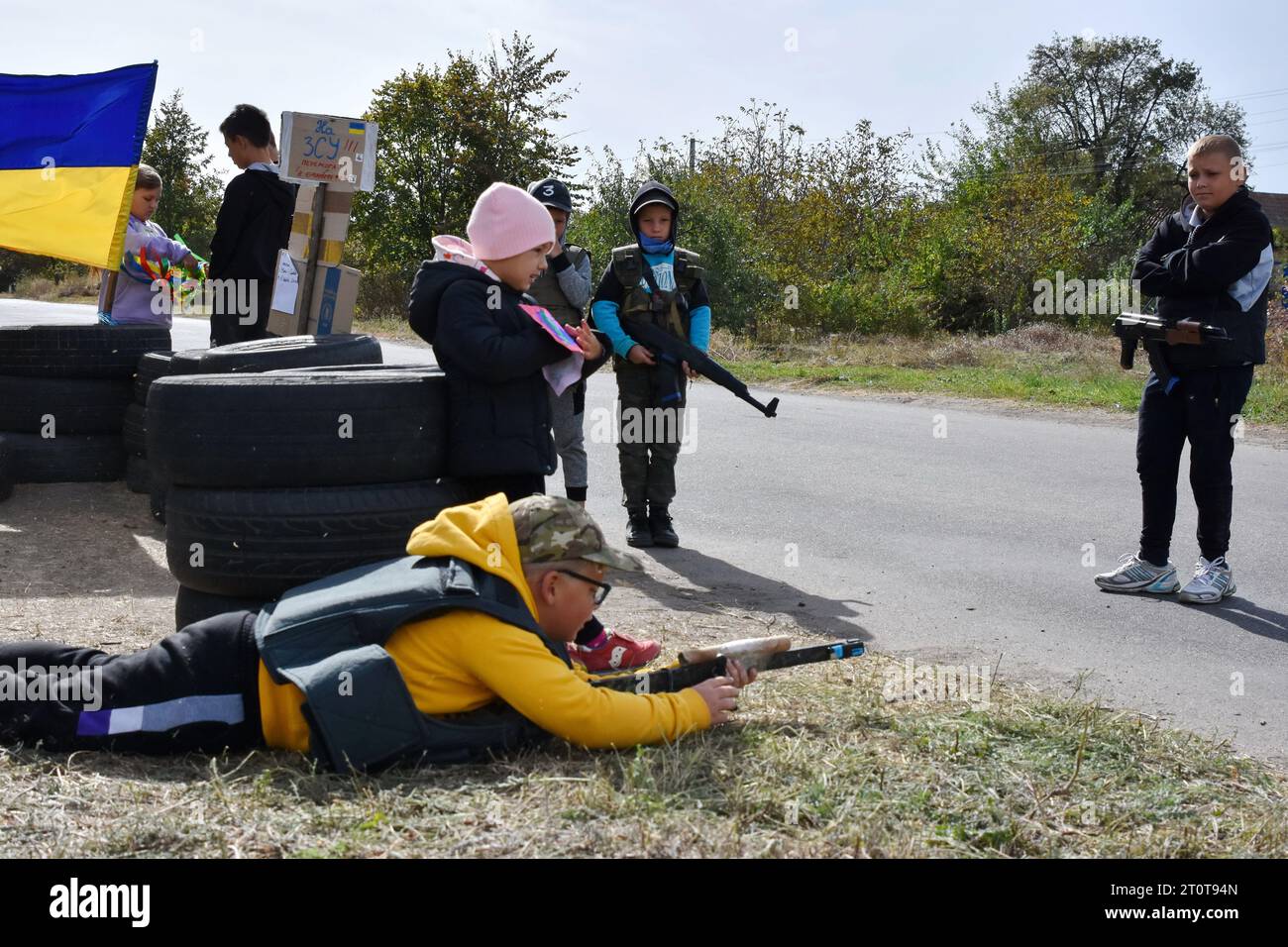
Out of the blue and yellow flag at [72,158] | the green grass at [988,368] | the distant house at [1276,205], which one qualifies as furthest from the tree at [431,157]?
the distant house at [1276,205]

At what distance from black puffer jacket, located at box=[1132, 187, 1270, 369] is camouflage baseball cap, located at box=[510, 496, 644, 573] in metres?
3.70

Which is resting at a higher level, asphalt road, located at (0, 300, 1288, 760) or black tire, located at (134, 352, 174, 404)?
black tire, located at (134, 352, 174, 404)

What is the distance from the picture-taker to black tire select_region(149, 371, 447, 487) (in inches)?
191

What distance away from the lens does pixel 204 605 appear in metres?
4.95

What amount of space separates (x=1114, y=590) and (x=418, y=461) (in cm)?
349

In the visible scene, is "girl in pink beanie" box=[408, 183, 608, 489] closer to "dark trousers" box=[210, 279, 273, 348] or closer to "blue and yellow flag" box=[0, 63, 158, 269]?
"dark trousers" box=[210, 279, 273, 348]

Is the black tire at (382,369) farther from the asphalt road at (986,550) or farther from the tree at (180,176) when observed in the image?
the tree at (180,176)

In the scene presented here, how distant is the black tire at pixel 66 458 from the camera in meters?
8.73

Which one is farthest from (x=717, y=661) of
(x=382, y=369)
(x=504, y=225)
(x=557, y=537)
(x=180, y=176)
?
(x=180, y=176)

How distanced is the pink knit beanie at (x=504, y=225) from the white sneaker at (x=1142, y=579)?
3318 mm

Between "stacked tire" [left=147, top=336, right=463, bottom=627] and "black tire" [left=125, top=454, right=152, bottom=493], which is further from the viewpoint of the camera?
"black tire" [left=125, top=454, right=152, bottom=493]

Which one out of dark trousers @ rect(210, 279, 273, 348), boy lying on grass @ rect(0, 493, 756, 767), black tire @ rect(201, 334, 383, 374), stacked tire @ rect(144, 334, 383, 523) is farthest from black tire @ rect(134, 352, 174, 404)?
boy lying on grass @ rect(0, 493, 756, 767)

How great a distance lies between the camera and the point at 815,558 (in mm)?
7395

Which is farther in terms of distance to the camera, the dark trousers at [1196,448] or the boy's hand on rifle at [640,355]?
the boy's hand on rifle at [640,355]
